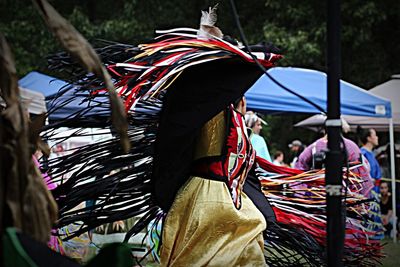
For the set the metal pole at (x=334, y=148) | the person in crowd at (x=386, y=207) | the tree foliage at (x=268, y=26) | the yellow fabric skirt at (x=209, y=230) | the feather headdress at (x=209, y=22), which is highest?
the tree foliage at (x=268, y=26)

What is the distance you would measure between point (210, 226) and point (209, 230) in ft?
0.06

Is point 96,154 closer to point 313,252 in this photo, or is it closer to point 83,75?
point 83,75

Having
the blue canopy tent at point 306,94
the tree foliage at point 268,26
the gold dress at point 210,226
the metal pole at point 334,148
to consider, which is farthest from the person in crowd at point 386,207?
the metal pole at point 334,148

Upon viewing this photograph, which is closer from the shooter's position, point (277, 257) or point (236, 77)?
point (236, 77)

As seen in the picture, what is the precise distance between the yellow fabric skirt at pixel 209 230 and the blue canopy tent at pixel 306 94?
20.0ft

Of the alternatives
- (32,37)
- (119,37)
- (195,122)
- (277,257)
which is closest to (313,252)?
(277,257)

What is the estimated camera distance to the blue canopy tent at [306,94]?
1009cm

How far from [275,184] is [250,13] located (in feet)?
42.0

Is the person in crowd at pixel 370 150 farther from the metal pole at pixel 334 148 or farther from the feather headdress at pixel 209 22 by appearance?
the metal pole at pixel 334 148

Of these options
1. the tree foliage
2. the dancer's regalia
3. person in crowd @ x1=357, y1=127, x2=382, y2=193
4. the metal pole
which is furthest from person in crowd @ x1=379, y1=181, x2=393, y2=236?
the metal pole

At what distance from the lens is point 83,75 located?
3996mm

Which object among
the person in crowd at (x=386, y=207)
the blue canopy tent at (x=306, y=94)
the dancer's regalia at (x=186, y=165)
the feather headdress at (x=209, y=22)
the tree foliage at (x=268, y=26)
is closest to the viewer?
the dancer's regalia at (x=186, y=165)

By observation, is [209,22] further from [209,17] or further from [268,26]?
[268,26]

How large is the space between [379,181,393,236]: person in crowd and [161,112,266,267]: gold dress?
7292 mm
